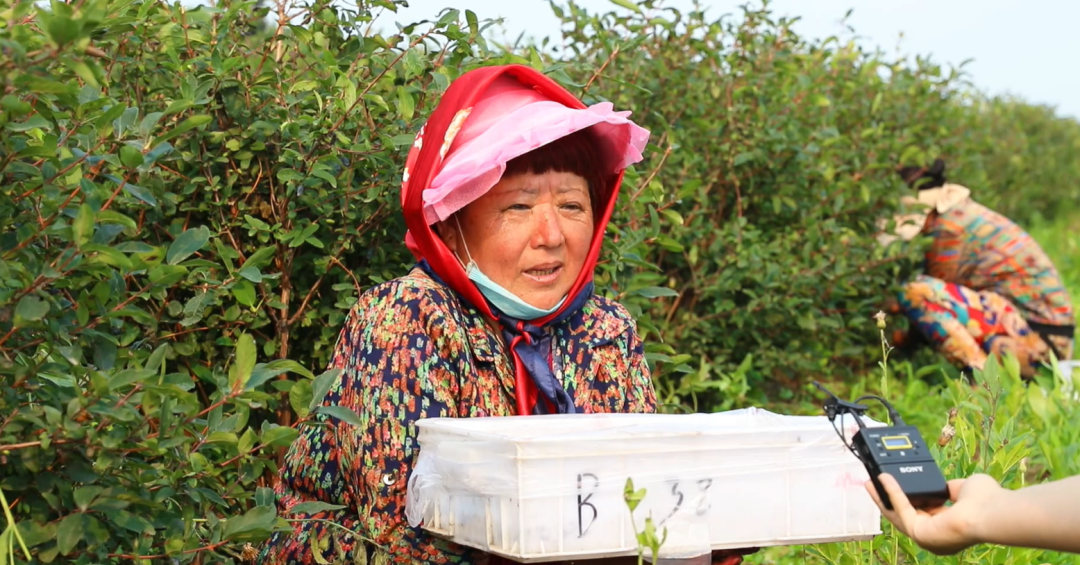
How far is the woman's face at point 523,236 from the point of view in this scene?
8.47 feet

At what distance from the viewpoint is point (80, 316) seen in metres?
1.87

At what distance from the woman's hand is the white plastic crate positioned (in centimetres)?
33

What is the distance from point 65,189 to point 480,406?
2.86ft

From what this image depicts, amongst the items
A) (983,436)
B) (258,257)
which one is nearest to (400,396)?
(258,257)

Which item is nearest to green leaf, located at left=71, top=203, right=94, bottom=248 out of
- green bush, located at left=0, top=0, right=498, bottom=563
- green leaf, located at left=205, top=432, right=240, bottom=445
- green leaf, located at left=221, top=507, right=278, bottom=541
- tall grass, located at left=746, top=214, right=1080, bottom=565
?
green bush, located at left=0, top=0, right=498, bottom=563

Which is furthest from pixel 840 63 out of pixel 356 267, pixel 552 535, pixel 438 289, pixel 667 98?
pixel 552 535

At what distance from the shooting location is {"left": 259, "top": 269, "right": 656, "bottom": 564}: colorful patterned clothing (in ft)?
7.47

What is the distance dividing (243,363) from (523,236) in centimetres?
85

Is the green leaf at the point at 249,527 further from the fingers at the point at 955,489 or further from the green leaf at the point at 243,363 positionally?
the fingers at the point at 955,489

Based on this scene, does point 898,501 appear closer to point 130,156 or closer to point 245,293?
point 130,156

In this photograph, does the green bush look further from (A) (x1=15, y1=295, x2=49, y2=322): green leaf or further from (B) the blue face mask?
(B) the blue face mask

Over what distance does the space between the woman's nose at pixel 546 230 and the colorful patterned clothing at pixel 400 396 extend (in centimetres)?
19

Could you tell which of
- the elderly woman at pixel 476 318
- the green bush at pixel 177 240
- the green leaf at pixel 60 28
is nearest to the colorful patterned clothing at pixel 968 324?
the green bush at pixel 177 240

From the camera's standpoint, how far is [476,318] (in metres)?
2.54
